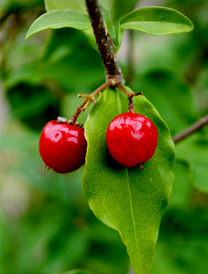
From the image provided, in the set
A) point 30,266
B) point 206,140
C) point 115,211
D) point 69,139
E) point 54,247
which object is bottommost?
point 30,266

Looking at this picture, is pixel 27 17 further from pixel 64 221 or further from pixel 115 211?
pixel 115 211

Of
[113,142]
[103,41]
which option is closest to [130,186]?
[113,142]

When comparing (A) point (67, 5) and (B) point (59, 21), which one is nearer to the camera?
(B) point (59, 21)

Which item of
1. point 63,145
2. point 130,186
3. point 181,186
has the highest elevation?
point 63,145

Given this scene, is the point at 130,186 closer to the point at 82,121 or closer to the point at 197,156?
the point at 197,156

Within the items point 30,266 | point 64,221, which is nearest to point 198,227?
point 64,221

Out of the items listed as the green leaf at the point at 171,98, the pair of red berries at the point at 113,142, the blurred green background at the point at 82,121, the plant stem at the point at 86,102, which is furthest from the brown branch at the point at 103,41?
the green leaf at the point at 171,98

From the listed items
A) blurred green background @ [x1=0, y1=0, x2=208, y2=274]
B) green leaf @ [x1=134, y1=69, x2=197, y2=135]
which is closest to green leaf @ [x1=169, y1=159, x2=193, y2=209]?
blurred green background @ [x1=0, y1=0, x2=208, y2=274]
